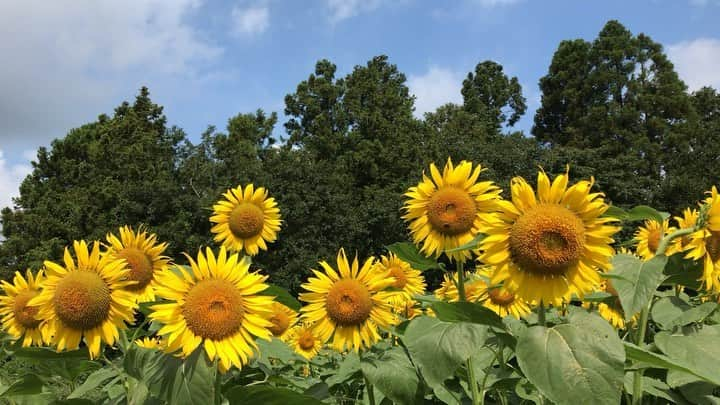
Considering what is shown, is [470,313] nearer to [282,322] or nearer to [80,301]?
[80,301]

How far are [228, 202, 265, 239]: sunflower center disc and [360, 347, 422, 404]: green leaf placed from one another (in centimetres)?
232

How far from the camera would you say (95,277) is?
7.39ft

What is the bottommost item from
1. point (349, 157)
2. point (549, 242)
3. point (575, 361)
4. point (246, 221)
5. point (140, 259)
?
point (575, 361)

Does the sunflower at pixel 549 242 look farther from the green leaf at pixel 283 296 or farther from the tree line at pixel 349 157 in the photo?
the tree line at pixel 349 157

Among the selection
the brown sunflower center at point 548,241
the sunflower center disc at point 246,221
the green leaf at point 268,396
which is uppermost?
the sunflower center disc at point 246,221

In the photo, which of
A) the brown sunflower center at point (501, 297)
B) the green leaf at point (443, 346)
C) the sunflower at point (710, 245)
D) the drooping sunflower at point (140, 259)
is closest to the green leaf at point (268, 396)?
the green leaf at point (443, 346)

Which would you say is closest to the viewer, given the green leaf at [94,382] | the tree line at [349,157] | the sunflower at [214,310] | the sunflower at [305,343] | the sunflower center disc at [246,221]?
the sunflower at [214,310]

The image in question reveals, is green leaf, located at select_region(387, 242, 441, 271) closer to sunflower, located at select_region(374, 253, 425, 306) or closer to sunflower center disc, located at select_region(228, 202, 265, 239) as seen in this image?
sunflower, located at select_region(374, 253, 425, 306)

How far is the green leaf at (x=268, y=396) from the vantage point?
1.73 metres

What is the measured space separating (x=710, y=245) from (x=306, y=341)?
3.40m

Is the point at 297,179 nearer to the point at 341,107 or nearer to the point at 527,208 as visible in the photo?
the point at 341,107

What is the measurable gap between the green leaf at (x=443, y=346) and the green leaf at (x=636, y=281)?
0.43 m

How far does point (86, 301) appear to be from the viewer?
86.1 inches

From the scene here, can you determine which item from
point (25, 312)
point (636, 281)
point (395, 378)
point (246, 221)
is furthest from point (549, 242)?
point (246, 221)
